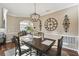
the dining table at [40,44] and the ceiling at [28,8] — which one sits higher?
the ceiling at [28,8]

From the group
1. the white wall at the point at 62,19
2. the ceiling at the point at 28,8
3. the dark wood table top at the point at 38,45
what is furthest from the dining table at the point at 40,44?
the ceiling at the point at 28,8

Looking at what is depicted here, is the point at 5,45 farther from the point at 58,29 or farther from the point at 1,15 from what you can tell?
the point at 58,29

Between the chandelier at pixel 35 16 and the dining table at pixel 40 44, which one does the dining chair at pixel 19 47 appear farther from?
the chandelier at pixel 35 16

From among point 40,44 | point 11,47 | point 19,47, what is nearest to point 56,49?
point 40,44

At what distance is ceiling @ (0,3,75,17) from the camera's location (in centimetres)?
197

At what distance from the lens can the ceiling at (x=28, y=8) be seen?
6.46 feet

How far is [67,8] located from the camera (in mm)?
1927

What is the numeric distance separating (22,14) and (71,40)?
1.05 m

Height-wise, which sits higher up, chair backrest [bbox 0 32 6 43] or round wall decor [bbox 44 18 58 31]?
round wall decor [bbox 44 18 58 31]

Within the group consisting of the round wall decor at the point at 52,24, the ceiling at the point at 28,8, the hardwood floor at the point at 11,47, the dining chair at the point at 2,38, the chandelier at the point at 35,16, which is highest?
the ceiling at the point at 28,8

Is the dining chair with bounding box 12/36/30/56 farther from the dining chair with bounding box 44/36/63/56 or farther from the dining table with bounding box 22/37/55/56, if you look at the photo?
the dining chair with bounding box 44/36/63/56

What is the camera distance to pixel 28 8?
6.56ft

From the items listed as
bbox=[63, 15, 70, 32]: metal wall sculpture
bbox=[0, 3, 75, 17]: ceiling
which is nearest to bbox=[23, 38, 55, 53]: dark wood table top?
bbox=[63, 15, 70, 32]: metal wall sculpture

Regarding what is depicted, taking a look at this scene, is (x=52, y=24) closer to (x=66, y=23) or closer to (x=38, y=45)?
(x=66, y=23)
